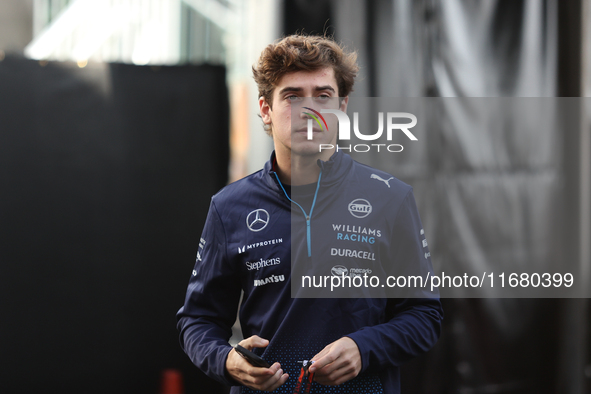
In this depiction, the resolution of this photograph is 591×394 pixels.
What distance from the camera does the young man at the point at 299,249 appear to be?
1.59 meters

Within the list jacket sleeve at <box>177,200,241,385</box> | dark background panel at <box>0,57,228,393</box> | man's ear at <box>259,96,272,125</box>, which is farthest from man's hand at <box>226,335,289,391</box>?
dark background panel at <box>0,57,228,393</box>

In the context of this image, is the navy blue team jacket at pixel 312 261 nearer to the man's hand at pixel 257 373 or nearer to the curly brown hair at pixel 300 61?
the man's hand at pixel 257 373

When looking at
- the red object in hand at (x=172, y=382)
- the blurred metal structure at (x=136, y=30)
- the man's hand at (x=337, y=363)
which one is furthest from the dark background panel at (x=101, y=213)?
the man's hand at (x=337, y=363)

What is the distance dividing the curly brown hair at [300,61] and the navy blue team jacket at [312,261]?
267mm

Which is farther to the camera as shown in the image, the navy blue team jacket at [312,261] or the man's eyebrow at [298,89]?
the man's eyebrow at [298,89]

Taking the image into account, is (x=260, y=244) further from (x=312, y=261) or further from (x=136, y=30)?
(x=136, y=30)

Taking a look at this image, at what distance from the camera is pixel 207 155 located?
2902mm

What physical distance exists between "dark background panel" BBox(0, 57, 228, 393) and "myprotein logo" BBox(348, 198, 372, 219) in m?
1.37

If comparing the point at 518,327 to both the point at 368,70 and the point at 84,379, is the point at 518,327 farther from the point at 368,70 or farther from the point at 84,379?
the point at 84,379

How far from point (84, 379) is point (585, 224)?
8.68 feet

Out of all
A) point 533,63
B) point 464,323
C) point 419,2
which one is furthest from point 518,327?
point 419,2

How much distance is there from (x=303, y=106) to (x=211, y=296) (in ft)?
2.22

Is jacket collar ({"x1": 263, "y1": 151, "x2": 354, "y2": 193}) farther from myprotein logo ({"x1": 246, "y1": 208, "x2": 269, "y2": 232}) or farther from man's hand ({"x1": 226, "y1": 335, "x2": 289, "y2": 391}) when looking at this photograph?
man's hand ({"x1": 226, "y1": 335, "x2": 289, "y2": 391})

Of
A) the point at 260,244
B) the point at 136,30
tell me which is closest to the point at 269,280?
the point at 260,244
